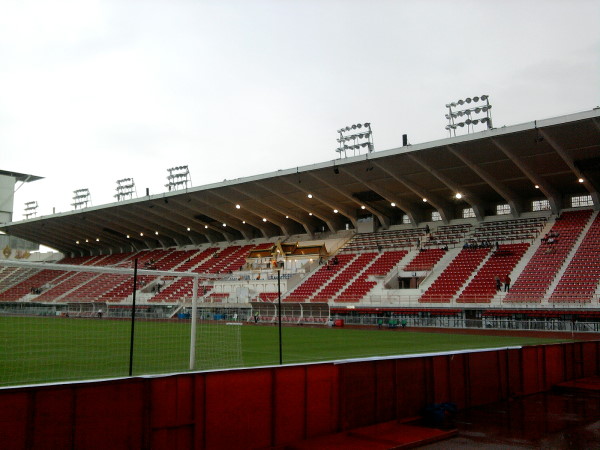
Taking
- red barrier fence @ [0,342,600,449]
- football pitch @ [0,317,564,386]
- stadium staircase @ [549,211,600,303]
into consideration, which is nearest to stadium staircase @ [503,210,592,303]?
stadium staircase @ [549,211,600,303]

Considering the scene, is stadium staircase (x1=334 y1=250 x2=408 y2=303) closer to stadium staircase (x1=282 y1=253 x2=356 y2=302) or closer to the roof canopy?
stadium staircase (x1=282 y1=253 x2=356 y2=302)

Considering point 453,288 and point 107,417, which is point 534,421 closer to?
point 107,417

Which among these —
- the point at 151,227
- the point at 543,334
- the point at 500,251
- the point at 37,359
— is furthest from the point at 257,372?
the point at 151,227

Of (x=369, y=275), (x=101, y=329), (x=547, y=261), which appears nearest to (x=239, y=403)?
(x=101, y=329)

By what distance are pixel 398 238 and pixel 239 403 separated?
138 feet

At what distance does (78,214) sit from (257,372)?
192 ft

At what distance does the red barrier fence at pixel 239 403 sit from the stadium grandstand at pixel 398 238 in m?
19.0

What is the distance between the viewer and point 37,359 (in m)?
16.7

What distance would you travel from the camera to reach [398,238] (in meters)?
48.0

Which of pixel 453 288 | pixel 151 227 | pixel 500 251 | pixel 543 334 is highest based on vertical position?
pixel 151 227

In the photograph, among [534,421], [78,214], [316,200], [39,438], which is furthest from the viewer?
[78,214]

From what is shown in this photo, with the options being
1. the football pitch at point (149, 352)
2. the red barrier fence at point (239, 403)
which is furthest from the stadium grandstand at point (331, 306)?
the football pitch at point (149, 352)

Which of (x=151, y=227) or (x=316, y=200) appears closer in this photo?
(x=316, y=200)

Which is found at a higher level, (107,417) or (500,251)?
(500,251)
